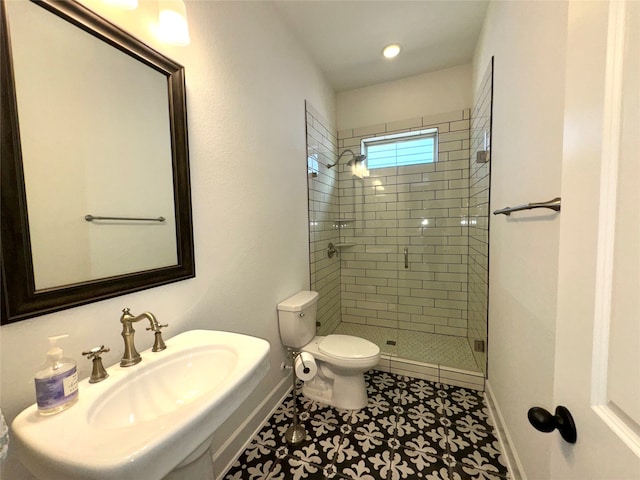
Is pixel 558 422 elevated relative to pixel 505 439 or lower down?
elevated

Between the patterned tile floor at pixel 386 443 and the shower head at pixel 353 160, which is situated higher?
the shower head at pixel 353 160

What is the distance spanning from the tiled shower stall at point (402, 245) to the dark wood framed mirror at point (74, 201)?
1.26 metres

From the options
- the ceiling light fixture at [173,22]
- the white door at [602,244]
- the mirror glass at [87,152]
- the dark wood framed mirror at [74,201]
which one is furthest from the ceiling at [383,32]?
the white door at [602,244]

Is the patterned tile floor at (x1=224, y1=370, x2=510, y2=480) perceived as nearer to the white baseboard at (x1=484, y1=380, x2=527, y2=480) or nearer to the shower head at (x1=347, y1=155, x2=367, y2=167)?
the white baseboard at (x1=484, y1=380, x2=527, y2=480)

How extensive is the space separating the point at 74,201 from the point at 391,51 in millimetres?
2398

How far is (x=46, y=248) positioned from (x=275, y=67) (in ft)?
5.37

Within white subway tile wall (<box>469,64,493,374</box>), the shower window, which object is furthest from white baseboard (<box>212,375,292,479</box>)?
the shower window

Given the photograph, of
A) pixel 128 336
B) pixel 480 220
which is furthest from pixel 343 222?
pixel 128 336

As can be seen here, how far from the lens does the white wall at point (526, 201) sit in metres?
0.91

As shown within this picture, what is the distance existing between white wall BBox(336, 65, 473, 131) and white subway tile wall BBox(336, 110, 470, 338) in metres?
0.08

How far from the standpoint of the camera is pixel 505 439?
1393 millimetres

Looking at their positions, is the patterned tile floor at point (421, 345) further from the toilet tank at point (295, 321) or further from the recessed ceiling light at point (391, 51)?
the recessed ceiling light at point (391, 51)

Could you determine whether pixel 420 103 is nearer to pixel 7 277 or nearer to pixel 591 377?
pixel 591 377

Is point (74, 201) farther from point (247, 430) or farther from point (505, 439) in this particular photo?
point (505, 439)
